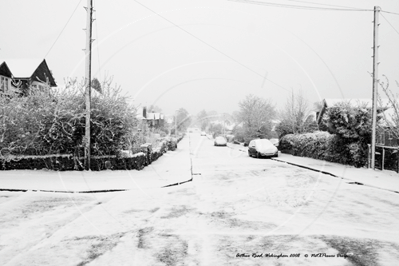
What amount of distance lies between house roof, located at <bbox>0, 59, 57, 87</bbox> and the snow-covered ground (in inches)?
970

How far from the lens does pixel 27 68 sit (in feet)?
106

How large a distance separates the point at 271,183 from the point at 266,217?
5258mm

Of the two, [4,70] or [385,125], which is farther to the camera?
[4,70]

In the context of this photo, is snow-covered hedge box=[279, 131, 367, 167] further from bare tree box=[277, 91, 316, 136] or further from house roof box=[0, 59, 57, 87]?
house roof box=[0, 59, 57, 87]

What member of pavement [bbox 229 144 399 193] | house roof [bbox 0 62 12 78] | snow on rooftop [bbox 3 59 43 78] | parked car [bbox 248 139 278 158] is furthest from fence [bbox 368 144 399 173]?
snow on rooftop [bbox 3 59 43 78]

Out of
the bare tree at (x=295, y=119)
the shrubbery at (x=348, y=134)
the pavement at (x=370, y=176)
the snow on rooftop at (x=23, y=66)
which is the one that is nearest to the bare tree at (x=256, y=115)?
the bare tree at (x=295, y=119)

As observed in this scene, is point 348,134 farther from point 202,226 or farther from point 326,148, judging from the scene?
point 202,226

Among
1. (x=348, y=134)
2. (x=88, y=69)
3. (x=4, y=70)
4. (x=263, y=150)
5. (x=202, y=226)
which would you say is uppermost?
(x=4, y=70)

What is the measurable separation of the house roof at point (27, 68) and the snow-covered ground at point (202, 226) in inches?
970

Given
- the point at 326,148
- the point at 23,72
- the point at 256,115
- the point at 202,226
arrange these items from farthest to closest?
the point at 256,115, the point at 23,72, the point at 326,148, the point at 202,226

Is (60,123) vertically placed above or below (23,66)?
below

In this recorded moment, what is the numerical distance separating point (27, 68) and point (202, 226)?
3313 cm

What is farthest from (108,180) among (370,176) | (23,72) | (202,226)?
(23,72)

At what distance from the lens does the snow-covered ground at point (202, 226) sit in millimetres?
4684
